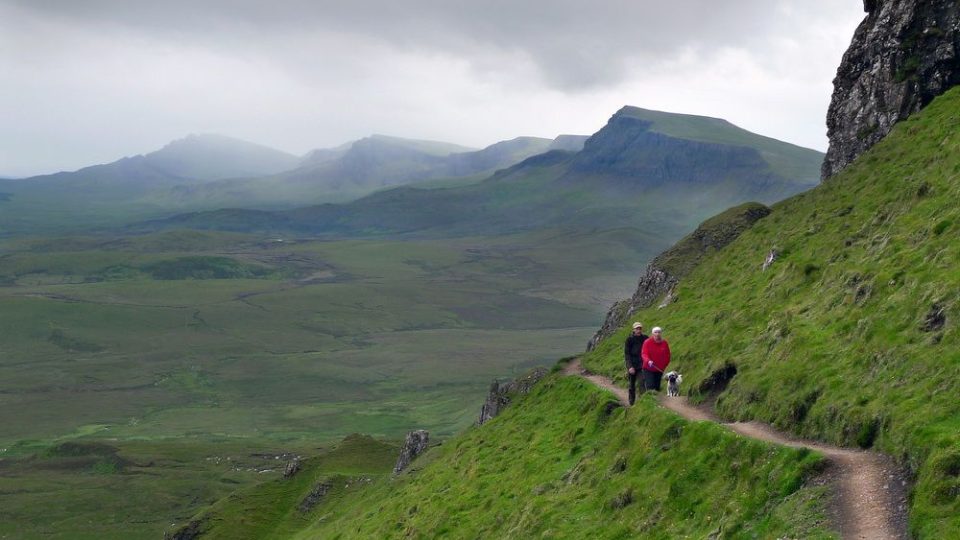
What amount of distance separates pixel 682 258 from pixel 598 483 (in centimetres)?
5208

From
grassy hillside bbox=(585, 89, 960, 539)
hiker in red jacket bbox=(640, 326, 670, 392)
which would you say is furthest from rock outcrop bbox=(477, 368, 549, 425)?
hiker in red jacket bbox=(640, 326, 670, 392)

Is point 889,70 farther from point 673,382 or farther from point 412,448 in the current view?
point 412,448

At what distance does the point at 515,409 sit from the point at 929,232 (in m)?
35.6

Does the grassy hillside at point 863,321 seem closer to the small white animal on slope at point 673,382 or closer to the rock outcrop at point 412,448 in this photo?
the small white animal on slope at point 673,382

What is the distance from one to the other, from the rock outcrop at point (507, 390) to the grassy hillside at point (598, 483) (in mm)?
9608

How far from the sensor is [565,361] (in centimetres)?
7300

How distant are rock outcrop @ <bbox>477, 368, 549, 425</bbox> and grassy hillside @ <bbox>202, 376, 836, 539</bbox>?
9608 millimetres

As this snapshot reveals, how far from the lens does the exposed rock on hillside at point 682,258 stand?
80.9 meters

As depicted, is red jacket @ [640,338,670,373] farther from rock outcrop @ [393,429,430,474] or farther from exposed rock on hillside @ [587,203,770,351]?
rock outcrop @ [393,429,430,474]

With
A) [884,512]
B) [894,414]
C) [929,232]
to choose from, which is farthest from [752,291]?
[884,512]

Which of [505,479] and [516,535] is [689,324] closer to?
[505,479]

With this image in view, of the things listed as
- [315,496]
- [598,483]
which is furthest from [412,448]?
[598,483]

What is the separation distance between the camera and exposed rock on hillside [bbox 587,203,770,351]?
80.9 meters

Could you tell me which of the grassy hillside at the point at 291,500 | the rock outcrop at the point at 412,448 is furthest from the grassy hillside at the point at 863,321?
the grassy hillside at the point at 291,500
